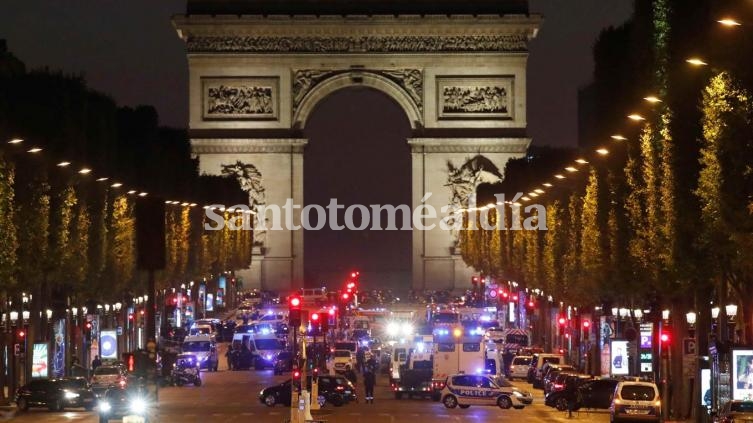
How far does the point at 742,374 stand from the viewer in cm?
3612

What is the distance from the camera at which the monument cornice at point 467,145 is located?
379ft

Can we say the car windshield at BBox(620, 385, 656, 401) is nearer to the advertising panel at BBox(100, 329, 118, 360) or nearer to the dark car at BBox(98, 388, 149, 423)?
the dark car at BBox(98, 388, 149, 423)

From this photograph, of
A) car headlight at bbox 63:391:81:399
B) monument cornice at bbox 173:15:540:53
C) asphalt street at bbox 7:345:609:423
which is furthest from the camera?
monument cornice at bbox 173:15:540:53

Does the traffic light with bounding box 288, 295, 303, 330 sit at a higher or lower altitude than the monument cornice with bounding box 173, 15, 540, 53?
lower

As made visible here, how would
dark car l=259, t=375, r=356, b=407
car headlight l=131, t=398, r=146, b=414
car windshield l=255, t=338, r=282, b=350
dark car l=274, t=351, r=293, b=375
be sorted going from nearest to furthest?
car headlight l=131, t=398, r=146, b=414 < dark car l=259, t=375, r=356, b=407 < dark car l=274, t=351, r=293, b=375 < car windshield l=255, t=338, r=282, b=350

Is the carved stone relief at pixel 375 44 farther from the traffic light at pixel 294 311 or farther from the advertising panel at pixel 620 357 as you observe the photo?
the traffic light at pixel 294 311

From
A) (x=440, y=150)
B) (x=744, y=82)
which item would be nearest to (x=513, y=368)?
(x=744, y=82)

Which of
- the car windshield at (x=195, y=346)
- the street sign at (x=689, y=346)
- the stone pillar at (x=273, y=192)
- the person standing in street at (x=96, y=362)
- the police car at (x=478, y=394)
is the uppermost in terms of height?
the stone pillar at (x=273, y=192)

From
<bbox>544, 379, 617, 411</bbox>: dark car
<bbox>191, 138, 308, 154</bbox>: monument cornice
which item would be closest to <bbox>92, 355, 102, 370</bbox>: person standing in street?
<bbox>544, 379, 617, 411</bbox>: dark car

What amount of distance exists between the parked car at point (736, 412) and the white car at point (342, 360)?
95.6 feet

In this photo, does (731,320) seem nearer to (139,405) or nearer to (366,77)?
(139,405)

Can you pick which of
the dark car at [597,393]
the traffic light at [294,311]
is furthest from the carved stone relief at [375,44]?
the traffic light at [294,311]

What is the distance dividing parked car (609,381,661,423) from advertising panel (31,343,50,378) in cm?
1833

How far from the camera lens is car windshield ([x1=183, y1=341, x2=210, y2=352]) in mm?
71500
